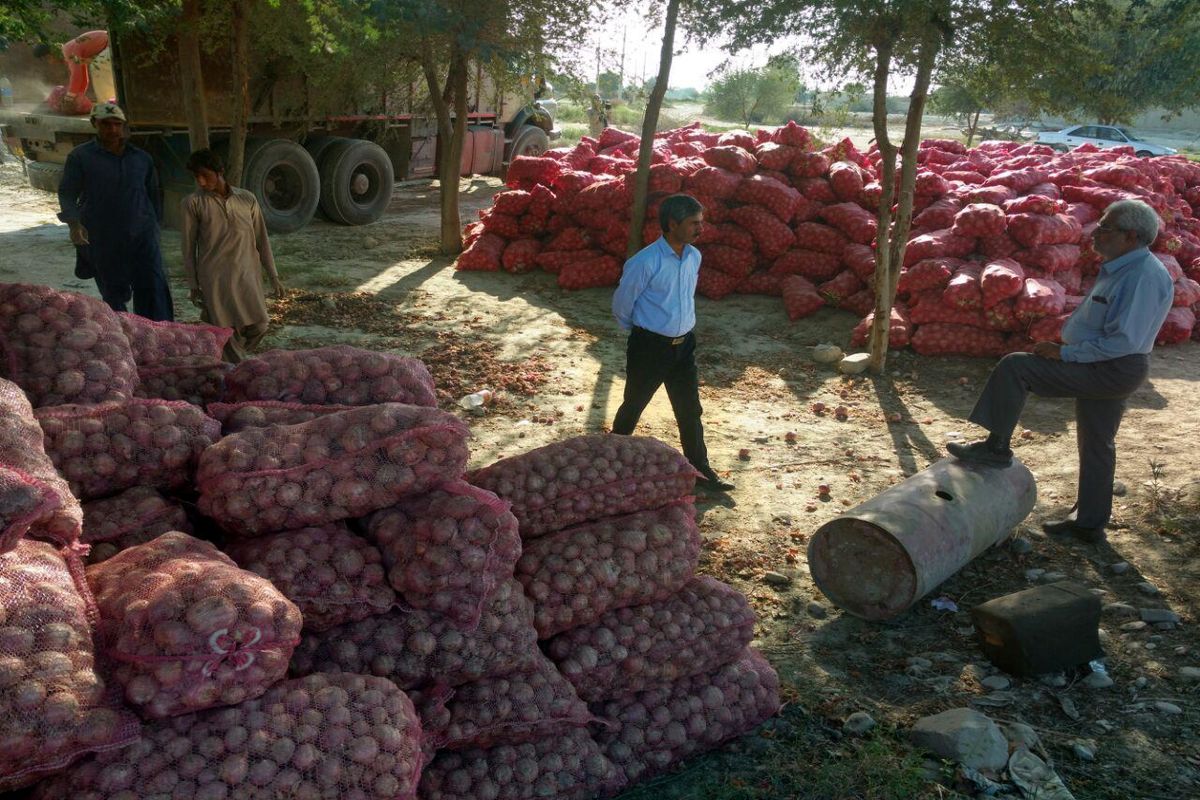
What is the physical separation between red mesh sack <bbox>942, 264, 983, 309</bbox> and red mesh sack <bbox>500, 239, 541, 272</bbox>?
497 centimetres

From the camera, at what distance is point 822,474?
580cm

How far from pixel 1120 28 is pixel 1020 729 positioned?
19.1 feet

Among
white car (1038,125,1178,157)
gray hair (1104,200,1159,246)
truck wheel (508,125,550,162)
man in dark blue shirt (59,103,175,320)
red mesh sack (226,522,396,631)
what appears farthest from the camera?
white car (1038,125,1178,157)

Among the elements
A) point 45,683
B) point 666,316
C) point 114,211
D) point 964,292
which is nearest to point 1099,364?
point 666,316

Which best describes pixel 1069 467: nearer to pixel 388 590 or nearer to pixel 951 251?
pixel 951 251

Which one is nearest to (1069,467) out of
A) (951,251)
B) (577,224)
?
(951,251)

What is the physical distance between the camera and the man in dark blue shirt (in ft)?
18.9

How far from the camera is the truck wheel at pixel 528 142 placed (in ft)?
59.5

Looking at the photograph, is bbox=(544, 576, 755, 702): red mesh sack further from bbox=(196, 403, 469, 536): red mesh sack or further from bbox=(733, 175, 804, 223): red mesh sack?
bbox=(733, 175, 804, 223): red mesh sack

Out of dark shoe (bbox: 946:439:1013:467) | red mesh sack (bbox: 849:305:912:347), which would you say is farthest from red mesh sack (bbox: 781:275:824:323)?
dark shoe (bbox: 946:439:1013:467)

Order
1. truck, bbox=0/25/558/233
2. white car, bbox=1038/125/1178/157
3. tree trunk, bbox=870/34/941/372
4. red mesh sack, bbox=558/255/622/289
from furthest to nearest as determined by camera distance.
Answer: white car, bbox=1038/125/1178/157
truck, bbox=0/25/558/233
red mesh sack, bbox=558/255/622/289
tree trunk, bbox=870/34/941/372

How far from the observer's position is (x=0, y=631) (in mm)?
1688

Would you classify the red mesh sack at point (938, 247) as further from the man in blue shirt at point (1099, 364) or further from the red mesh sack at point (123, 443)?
the red mesh sack at point (123, 443)

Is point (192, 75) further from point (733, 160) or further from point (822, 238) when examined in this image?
point (822, 238)
